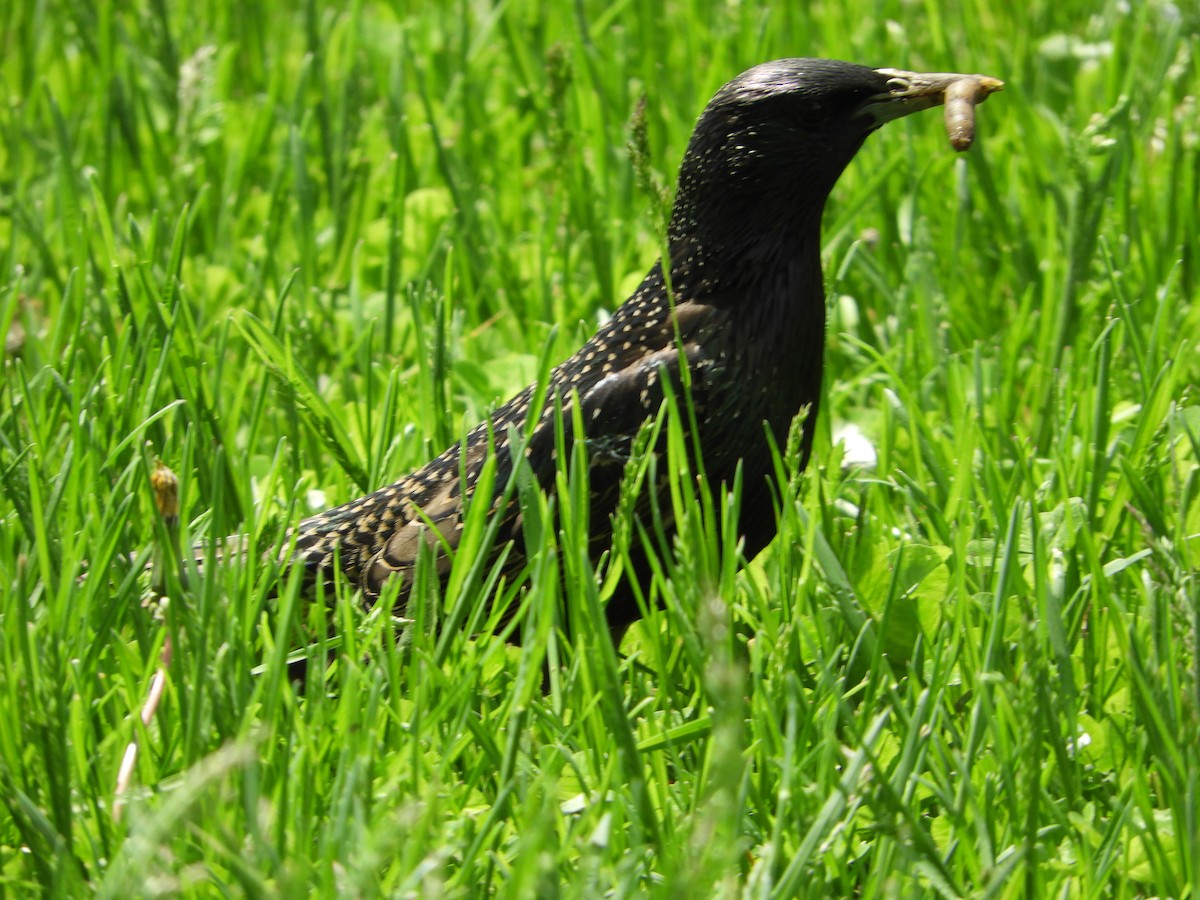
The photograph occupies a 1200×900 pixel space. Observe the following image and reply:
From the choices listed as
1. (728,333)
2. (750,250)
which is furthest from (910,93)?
(728,333)

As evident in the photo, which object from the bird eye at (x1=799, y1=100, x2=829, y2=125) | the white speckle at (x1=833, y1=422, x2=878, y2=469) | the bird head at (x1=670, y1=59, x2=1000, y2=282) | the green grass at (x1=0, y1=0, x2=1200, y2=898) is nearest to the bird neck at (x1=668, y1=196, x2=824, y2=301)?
the bird head at (x1=670, y1=59, x2=1000, y2=282)

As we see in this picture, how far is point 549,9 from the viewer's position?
528cm

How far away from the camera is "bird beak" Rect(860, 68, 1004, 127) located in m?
2.86

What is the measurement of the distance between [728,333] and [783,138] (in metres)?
0.36

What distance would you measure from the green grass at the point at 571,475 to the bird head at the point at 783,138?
1.50 feet

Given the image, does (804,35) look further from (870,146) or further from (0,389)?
(0,389)

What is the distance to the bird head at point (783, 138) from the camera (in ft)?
9.29

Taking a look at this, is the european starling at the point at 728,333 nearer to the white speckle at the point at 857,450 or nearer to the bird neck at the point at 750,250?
the bird neck at the point at 750,250

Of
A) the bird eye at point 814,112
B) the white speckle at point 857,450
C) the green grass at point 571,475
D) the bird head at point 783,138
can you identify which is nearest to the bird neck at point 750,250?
the bird head at point 783,138

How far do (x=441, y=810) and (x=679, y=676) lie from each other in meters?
0.67

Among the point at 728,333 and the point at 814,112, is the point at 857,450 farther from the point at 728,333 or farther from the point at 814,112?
the point at 814,112

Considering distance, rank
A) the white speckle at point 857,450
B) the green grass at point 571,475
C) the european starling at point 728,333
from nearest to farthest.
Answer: the green grass at point 571,475 → the european starling at point 728,333 → the white speckle at point 857,450

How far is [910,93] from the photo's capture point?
286cm

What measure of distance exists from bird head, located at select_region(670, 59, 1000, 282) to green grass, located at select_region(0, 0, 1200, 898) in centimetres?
46
